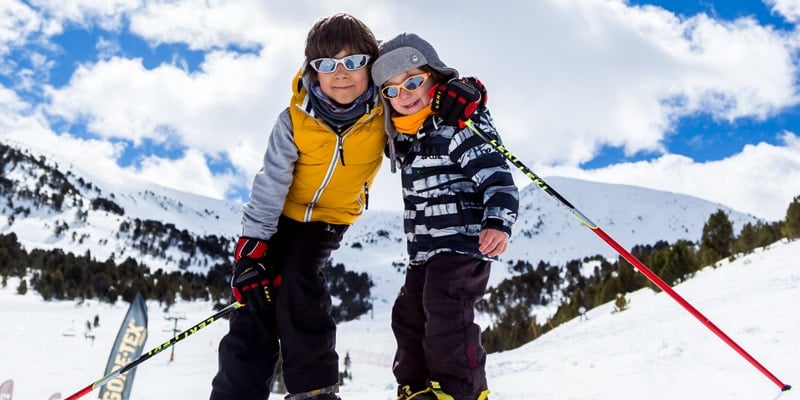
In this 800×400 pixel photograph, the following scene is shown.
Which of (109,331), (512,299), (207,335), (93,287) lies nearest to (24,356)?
(109,331)

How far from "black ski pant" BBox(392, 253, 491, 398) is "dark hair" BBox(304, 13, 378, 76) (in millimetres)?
1251

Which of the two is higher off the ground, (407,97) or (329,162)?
(407,97)

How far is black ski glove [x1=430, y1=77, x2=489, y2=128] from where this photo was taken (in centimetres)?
293

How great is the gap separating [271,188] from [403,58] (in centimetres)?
102

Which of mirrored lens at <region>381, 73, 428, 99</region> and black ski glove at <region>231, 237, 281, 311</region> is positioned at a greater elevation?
mirrored lens at <region>381, 73, 428, 99</region>

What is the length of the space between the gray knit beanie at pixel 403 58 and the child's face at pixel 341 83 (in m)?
0.11

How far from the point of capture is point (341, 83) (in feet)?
10.1

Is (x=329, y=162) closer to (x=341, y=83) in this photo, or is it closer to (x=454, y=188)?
(x=341, y=83)

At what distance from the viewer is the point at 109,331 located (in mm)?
41094

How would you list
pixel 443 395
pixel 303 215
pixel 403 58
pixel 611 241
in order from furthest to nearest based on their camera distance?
pixel 303 215
pixel 403 58
pixel 611 241
pixel 443 395

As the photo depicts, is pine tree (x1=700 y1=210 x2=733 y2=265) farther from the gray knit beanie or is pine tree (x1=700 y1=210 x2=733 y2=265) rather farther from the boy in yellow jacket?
the boy in yellow jacket

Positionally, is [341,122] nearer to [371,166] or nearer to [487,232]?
[371,166]

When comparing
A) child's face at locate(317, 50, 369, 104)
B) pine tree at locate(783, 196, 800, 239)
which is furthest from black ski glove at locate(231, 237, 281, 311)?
pine tree at locate(783, 196, 800, 239)

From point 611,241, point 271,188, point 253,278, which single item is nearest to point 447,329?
point 611,241
